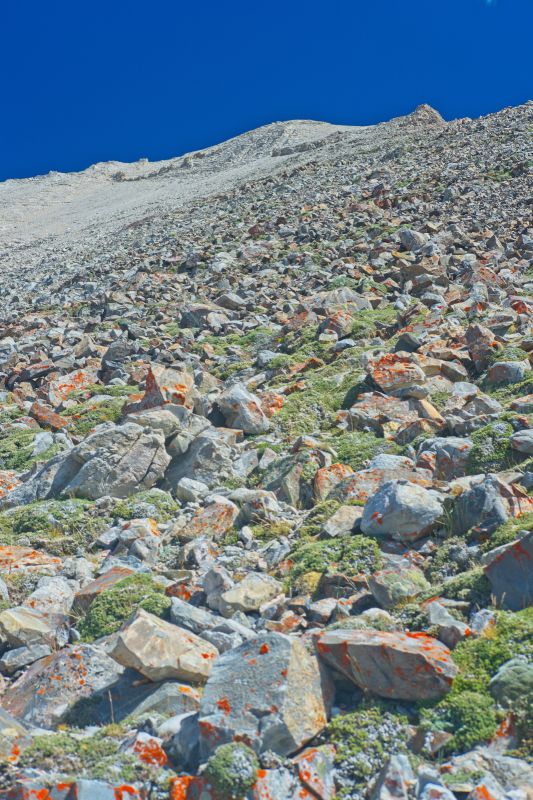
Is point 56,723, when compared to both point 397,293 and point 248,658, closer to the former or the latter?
point 248,658

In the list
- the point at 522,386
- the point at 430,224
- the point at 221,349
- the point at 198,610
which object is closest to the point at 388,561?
Answer: the point at 198,610

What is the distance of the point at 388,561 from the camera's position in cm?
680

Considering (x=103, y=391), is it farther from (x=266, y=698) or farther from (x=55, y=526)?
(x=266, y=698)

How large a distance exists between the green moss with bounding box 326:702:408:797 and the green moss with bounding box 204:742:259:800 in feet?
1.74

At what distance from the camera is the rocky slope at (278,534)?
4609mm

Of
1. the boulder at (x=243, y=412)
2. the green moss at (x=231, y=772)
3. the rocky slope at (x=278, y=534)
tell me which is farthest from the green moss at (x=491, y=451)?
the green moss at (x=231, y=772)

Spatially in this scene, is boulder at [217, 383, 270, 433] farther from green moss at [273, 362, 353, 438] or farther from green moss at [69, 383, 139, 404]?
green moss at [69, 383, 139, 404]

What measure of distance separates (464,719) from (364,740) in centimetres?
62

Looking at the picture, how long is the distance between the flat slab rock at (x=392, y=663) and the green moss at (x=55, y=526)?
4341 millimetres

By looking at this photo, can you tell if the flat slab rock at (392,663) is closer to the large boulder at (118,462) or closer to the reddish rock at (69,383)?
the large boulder at (118,462)

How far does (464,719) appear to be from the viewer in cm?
467

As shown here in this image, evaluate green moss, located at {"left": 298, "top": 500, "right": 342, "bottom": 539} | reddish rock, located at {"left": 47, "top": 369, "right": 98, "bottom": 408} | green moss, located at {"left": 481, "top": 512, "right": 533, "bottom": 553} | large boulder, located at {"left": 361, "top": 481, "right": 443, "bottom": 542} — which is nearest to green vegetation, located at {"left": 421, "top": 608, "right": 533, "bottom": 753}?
green moss, located at {"left": 481, "top": 512, "right": 533, "bottom": 553}

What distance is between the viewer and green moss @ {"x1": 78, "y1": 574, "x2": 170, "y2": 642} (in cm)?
652

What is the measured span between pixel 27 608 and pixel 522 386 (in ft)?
24.2
